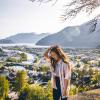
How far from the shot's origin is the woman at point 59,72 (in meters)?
5.77

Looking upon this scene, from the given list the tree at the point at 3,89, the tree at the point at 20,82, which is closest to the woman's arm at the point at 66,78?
the tree at the point at 3,89

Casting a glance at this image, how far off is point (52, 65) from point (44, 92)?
47.3m

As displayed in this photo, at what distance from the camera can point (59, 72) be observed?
5.77 meters

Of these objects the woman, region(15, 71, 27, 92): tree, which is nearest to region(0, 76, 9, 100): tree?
region(15, 71, 27, 92): tree

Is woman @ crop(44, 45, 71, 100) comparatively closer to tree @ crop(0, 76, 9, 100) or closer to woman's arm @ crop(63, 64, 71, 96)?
woman's arm @ crop(63, 64, 71, 96)

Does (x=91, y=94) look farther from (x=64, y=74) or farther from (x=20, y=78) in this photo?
(x=20, y=78)

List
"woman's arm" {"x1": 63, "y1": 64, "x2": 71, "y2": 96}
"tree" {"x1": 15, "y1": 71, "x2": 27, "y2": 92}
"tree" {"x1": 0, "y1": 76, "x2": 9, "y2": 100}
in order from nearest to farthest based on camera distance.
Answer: "woman's arm" {"x1": 63, "y1": 64, "x2": 71, "y2": 96}
"tree" {"x1": 0, "y1": 76, "x2": 9, "y2": 100}
"tree" {"x1": 15, "y1": 71, "x2": 27, "y2": 92}

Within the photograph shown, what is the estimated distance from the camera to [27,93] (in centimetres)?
5459

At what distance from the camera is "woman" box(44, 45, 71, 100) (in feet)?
18.9

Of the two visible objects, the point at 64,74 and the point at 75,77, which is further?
the point at 75,77

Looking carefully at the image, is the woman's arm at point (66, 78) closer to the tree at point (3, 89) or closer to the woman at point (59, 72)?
the woman at point (59, 72)

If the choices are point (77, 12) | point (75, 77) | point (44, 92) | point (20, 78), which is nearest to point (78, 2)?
point (77, 12)

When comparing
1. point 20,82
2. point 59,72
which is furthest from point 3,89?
point 59,72

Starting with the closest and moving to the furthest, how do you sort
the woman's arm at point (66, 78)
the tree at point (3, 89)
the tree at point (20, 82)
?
1. the woman's arm at point (66, 78)
2. the tree at point (3, 89)
3. the tree at point (20, 82)
